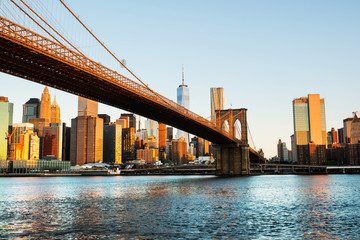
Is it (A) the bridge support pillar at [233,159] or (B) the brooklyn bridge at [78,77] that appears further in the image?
(A) the bridge support pillar at [233,159]

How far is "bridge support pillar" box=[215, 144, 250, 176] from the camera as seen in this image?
86750mm

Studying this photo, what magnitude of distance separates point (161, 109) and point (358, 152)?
157 metres

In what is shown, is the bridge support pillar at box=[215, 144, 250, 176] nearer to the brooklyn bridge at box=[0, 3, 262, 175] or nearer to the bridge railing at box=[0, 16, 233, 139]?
the brooklyn bridge at box=[0, 3, 262, 175]

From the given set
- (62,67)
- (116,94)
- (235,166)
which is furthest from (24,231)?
(235,166)

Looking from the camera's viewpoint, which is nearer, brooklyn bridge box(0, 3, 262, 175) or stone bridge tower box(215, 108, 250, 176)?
brooklyn bridge box(0, 3, 262, 175)

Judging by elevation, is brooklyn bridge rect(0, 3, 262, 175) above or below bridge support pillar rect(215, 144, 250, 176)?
above

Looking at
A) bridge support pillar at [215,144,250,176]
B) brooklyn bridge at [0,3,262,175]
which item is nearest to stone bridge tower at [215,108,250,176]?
bridge support pillar at [215,144,250,176]

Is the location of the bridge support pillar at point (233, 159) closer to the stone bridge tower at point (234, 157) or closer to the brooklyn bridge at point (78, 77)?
the stone bridge tower at point (234, 157)

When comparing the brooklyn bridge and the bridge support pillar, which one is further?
the bridge support pillar

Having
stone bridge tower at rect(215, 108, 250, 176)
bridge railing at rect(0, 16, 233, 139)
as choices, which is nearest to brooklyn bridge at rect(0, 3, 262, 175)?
bridge railing at rect(0, 16, 233, 139)

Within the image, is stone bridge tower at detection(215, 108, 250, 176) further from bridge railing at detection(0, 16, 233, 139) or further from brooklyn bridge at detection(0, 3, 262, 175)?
bridge railing at detection(0, 16, 233, 139)

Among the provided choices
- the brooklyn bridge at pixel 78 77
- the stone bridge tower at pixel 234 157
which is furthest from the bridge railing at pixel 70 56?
the stone bridge tower at pixel 234 157

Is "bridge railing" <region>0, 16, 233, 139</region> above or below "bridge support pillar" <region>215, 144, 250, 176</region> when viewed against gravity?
above

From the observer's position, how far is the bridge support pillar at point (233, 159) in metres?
86.8
